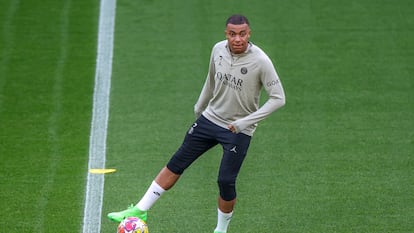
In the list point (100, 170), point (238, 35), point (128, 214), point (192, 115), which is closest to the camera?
point (238, 35)

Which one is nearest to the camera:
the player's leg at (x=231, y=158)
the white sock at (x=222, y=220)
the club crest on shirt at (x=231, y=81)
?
the club crest on shirt at (x=231, y=81)

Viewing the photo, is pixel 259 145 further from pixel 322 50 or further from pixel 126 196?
pixel 322 50

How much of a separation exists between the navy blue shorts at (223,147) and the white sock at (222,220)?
163mm

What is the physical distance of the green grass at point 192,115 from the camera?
29.5ft

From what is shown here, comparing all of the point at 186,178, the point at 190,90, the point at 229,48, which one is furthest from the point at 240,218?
the point at 190,90

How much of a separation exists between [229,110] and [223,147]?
12.8 inches

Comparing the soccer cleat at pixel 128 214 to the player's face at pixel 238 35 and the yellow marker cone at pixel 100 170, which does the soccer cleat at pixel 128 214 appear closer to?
the yellow marker cone at pixel 100 170

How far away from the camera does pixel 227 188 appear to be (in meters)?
8.11

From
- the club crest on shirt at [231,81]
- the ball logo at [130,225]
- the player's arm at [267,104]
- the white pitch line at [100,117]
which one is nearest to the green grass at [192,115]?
the white pitch line at [100,117]

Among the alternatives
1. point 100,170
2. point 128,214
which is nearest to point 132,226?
point 128,214

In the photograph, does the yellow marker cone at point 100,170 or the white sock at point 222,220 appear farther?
the yellow marker cone at point 100,170

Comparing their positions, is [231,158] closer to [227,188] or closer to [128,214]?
[227,188]

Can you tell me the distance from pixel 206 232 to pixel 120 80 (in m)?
3.95

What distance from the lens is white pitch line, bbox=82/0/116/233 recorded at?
351 inches
